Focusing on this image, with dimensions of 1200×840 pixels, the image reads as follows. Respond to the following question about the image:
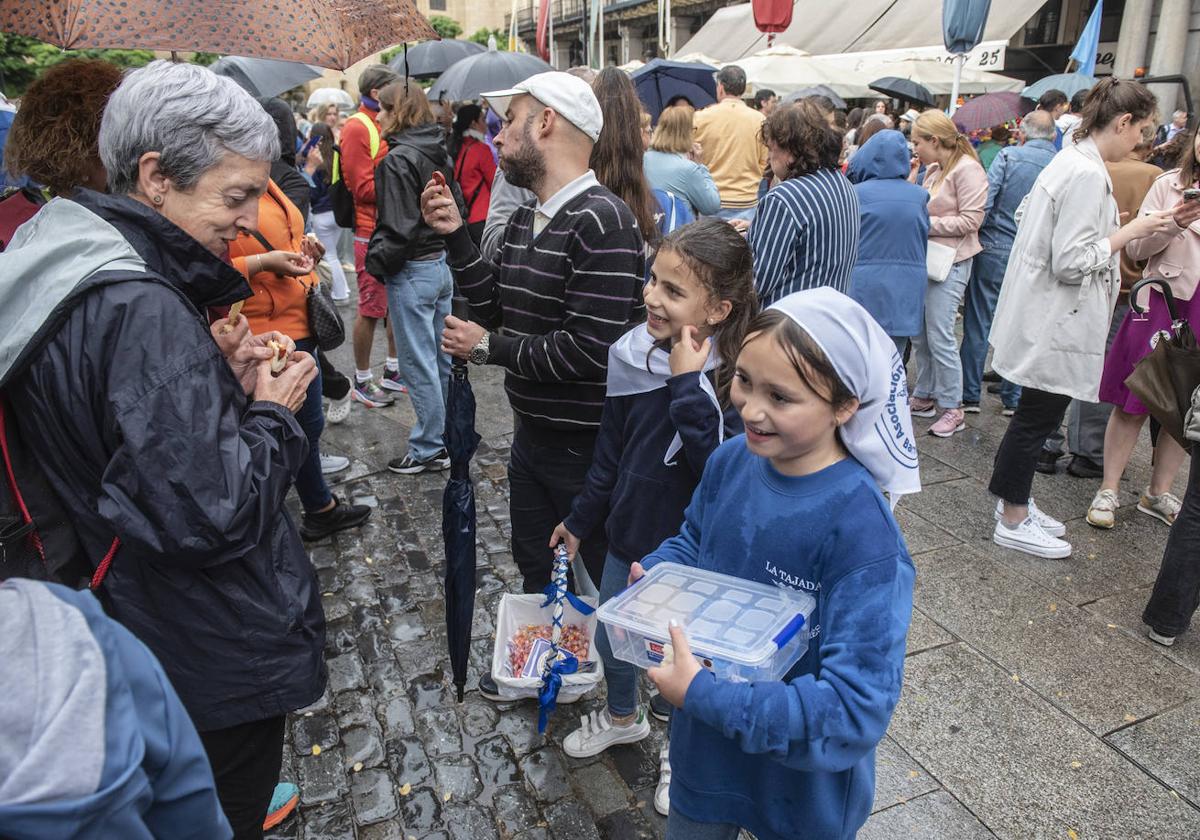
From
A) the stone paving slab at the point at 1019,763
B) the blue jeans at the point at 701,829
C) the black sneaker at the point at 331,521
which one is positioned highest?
the blue jeans at the point at 701,829

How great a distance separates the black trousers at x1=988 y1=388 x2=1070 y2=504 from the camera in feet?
13.6

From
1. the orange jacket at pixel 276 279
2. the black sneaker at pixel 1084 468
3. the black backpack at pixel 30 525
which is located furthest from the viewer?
the black sneaker at pixel 1084 468

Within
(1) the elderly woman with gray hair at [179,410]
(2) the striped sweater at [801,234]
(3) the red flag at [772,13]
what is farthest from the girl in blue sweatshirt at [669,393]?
(3) the red flag at [772,13]

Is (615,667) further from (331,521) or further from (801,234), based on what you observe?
(801,234)

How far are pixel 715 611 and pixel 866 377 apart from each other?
1.79 feet

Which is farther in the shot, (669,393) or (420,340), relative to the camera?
(420,340)

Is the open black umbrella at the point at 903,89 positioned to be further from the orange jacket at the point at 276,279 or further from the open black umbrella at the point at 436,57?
the orange jacket at the point at 276,279

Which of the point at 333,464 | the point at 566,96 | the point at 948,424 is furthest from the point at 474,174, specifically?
the point at 948,424

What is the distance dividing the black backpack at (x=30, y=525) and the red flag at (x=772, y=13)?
1064 centimetres

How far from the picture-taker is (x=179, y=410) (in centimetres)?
158

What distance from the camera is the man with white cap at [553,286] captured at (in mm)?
2689

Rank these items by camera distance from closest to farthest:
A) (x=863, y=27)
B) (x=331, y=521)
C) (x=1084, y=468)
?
(x=331, y=521) < (x=1084, y=468) < (x=863, y=27)

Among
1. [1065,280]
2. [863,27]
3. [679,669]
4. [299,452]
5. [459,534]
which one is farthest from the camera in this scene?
[863,27]

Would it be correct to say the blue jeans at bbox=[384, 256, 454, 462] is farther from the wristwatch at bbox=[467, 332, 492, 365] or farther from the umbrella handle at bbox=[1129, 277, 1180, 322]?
the umbrella handle at bbox=[1129, 277, 1180, 322]
